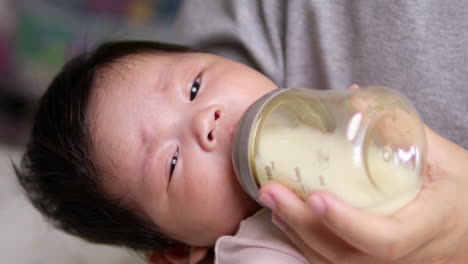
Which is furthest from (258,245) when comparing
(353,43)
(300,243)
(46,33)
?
(46,33)

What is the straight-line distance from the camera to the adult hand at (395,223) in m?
0.64

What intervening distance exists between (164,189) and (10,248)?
2.77ft

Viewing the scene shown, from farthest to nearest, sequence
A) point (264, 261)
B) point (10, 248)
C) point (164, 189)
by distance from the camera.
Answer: point (10, 248) → point (164, 189) → point (264, 261)

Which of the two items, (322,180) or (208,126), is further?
(208,126)

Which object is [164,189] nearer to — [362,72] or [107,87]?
[107,87]

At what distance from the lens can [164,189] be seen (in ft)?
3.19

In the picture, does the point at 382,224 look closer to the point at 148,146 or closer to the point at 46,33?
the point at 148,146

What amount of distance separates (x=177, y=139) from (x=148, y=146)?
0.20 feet

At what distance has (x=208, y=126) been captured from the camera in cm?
90

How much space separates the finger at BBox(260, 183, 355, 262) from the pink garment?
13 cm

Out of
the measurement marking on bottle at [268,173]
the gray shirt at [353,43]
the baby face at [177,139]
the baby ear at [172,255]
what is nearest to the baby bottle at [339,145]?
the measurement marking on bottle at [268,173]

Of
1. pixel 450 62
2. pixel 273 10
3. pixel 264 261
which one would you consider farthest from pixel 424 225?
pixel 273 10

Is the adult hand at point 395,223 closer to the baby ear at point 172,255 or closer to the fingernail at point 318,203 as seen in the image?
the fingernail at point 318,203

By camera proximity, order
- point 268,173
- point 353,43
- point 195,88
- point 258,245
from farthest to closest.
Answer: point 353,43 < point 195,88 < point 258,245 < point 268,173
